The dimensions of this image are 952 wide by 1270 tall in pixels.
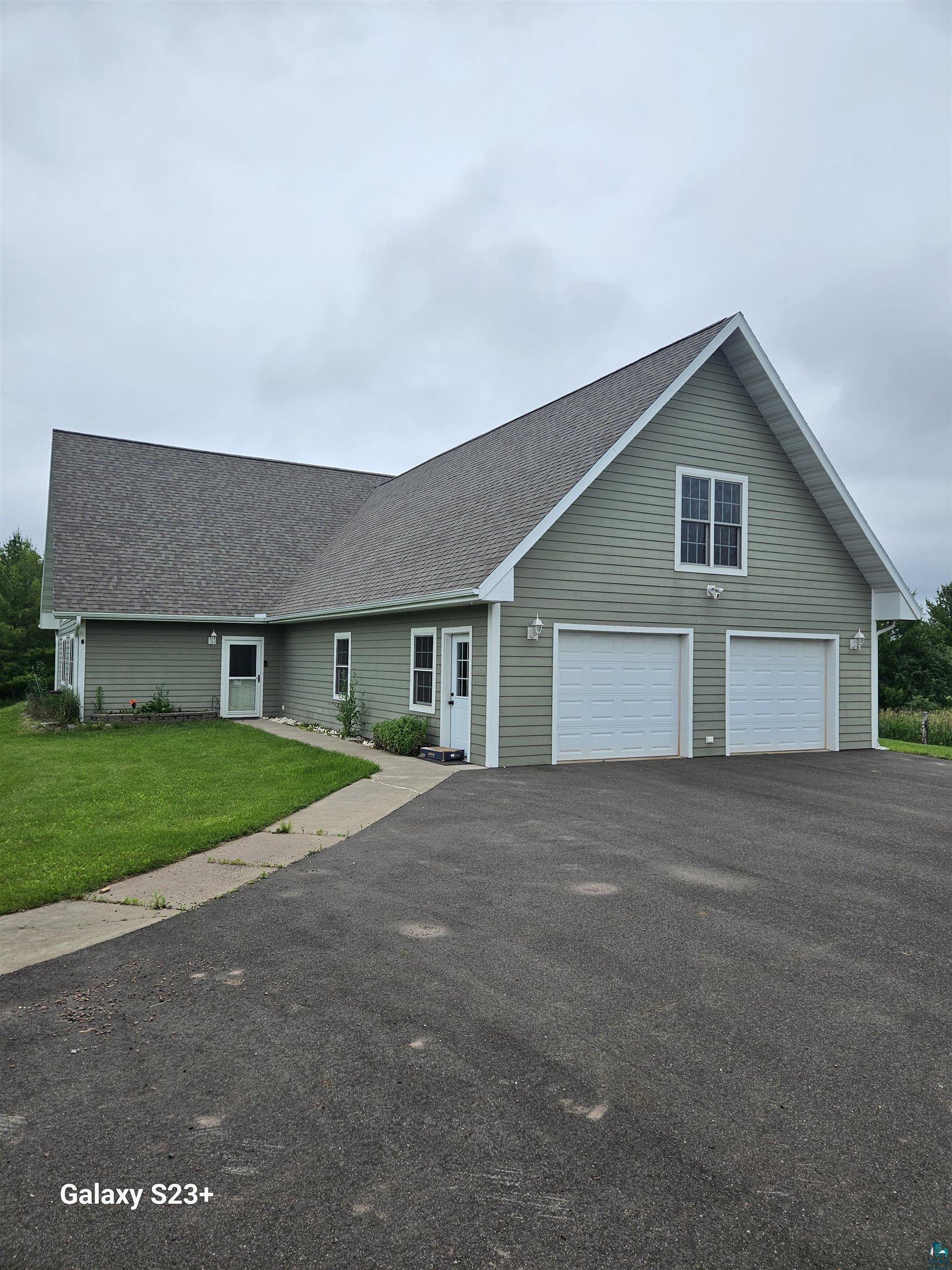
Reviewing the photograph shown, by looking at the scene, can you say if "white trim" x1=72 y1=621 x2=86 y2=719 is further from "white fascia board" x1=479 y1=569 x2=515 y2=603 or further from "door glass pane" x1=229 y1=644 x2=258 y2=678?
"white fascia board" x1=479 y1=569 x2=515 y2=603

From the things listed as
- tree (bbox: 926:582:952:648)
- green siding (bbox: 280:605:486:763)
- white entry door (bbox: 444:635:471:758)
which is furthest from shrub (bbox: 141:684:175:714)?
tree (bbox: 926:582:952:648)

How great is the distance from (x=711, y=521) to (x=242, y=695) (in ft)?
42.2

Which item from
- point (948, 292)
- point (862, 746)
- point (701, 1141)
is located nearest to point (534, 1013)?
point (701, 1141)

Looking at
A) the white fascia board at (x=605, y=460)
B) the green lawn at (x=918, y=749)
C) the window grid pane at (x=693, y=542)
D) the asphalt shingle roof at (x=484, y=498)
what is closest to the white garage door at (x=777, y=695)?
the window grid pane at (x=693, y=542)

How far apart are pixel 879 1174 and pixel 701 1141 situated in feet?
2.02

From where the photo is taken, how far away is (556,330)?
45.2 m

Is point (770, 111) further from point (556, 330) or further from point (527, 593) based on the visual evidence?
point (556, 330)

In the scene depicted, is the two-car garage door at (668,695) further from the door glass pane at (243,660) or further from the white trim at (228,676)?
the door glass pane at (243,660)

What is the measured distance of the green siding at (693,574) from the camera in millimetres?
12875

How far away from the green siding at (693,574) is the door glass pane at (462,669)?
36.2 inches

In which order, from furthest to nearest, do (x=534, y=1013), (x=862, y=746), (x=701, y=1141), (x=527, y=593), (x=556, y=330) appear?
1. (x=556, y=330)
2. (x=862, y=746)
3. (x=527, y=593)
4. (x=534, y=1013)
5. (x=701, y=1141)

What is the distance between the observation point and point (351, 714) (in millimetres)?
16734

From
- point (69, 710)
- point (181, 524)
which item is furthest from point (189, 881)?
point (181, 524)

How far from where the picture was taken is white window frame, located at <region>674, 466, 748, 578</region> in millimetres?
14375
